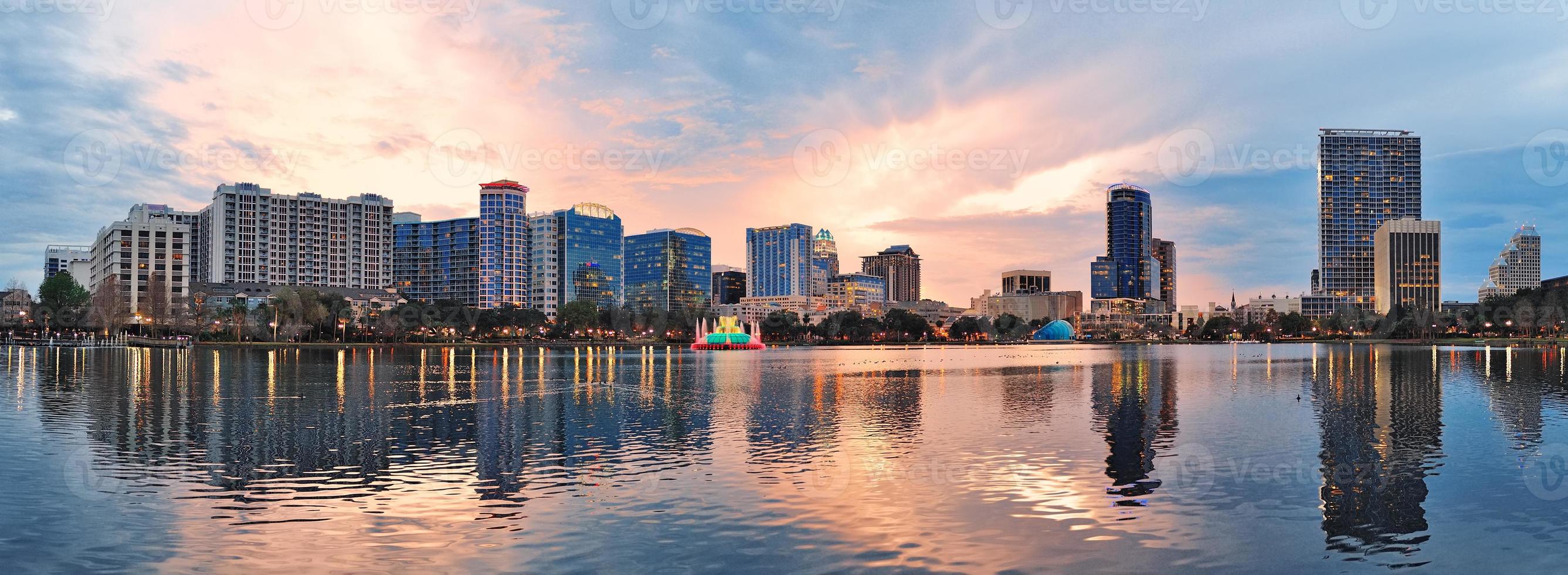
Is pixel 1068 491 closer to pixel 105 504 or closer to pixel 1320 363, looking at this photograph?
pixel 105 504

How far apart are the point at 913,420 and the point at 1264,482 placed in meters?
17.9

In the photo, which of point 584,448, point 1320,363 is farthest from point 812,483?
point 1320,363

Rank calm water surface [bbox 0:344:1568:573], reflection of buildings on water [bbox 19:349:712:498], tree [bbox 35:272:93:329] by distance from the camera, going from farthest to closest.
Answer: tree [bbox 35:272:93:329]
reflection of buildings on water [bbox 19:349:712:498]
calm water surface [bbox 0:344:1568:573]

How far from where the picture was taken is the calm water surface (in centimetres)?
1806

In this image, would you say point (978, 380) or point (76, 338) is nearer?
point (978, 380)

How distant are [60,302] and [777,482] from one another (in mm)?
200747

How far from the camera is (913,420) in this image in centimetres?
4197

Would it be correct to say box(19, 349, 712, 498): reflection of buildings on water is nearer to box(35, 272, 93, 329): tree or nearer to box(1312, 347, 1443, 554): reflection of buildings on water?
box(1312, 347, 1443, 554): reflection of buildings on water

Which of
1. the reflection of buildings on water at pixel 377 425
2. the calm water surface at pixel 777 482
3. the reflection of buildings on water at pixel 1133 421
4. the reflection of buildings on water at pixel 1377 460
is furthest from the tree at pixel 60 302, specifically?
the reflection of buildings on water at pixel 1377 460

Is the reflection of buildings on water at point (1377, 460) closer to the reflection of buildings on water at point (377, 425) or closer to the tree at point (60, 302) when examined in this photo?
the reflection of buildings on water at point (377, 425)

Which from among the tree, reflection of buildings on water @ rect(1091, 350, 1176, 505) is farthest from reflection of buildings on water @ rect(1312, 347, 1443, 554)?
the tree

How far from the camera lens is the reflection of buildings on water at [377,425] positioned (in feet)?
88.9

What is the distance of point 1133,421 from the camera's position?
135ft

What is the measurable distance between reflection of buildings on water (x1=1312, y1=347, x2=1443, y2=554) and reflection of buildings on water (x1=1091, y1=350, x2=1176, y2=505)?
4793 millimetres
